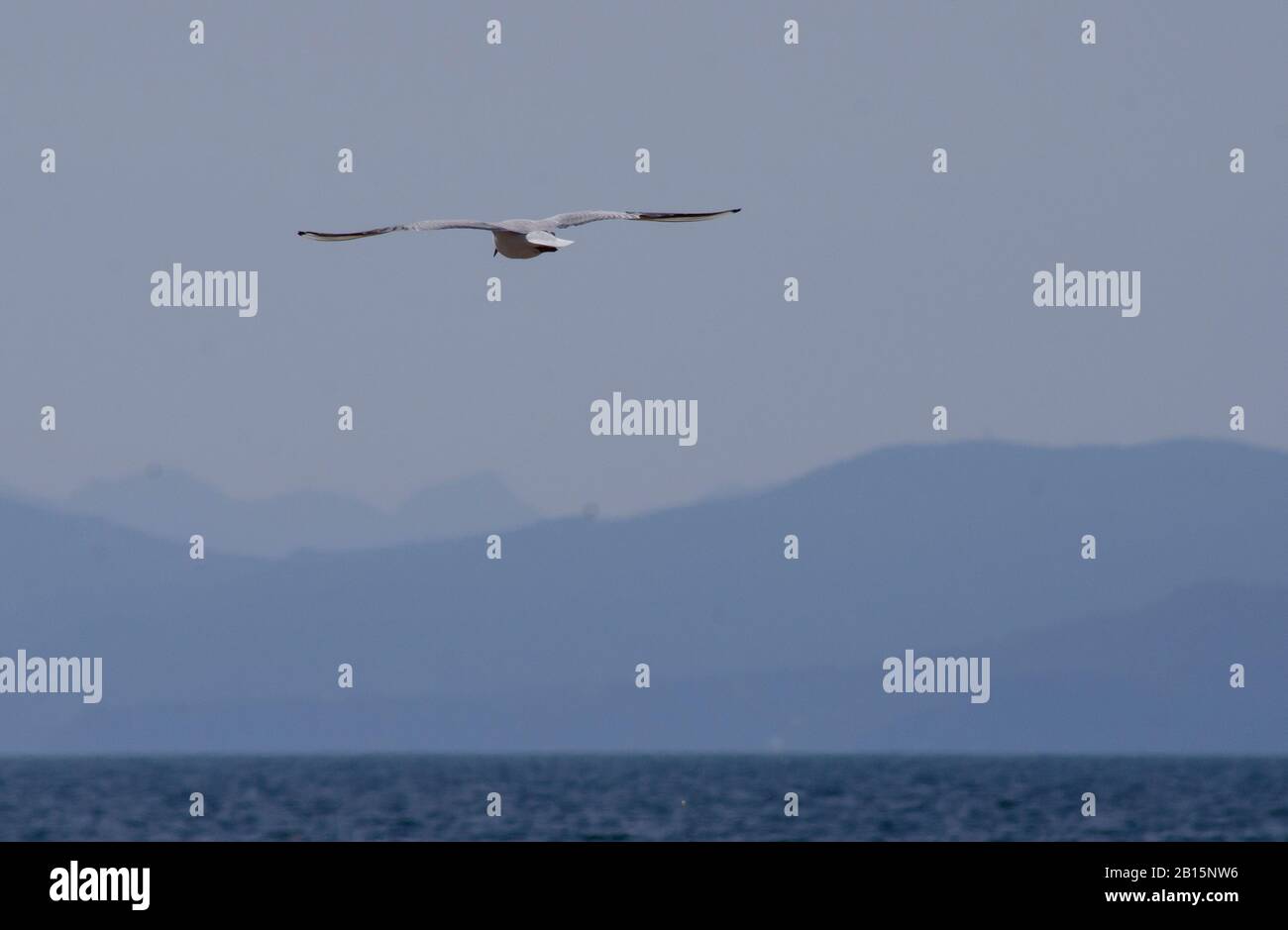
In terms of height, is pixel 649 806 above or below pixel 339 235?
below

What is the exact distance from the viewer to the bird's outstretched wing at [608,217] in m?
26.5

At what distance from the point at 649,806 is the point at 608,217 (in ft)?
258

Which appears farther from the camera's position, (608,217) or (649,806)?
(649,806)

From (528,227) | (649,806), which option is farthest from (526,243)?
(649,806)

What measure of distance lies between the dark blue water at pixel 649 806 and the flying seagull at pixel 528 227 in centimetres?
5278

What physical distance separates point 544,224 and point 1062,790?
106 meters

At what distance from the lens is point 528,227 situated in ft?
93.7

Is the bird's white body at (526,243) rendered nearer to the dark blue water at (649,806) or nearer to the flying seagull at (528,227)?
the flying seagull at (528,227)
